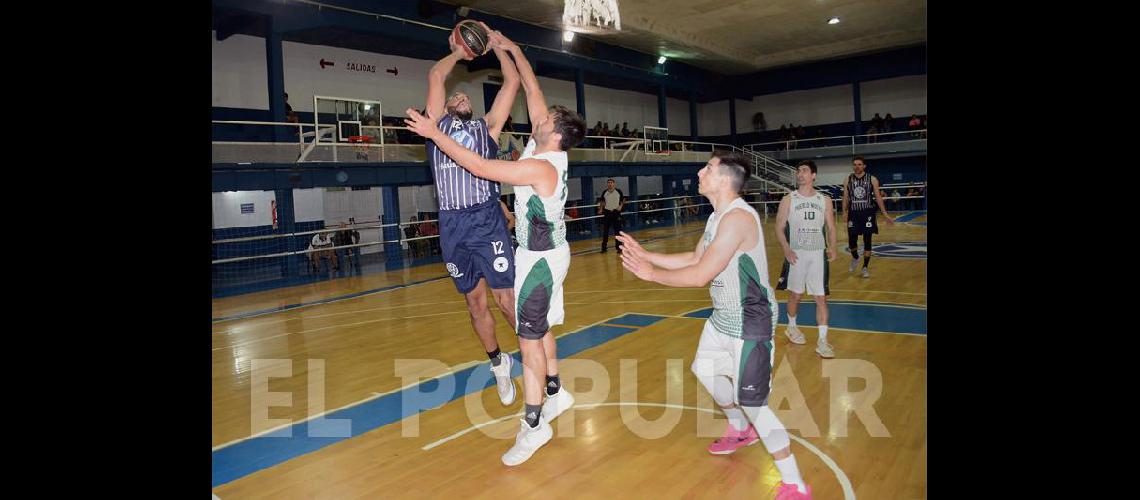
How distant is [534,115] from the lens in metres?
4.20

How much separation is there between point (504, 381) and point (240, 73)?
47.2ft

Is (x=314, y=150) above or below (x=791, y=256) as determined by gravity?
above

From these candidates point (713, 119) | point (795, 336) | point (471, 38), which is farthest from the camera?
point (713, 119)

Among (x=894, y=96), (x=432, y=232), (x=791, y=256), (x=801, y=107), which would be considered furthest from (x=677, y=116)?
(x=791, y=256)

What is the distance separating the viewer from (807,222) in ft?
20.1

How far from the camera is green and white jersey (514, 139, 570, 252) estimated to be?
4.03 m

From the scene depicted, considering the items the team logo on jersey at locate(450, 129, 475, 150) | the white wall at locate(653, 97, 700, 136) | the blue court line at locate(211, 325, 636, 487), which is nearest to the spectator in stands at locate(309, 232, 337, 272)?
the blue court line at locate(211, 325, 636, 487)

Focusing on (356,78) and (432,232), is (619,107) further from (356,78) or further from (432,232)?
(432,232)

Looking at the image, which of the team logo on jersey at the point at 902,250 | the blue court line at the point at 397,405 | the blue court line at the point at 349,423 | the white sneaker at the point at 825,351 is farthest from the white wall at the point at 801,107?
the blue court line at the point at 349,423

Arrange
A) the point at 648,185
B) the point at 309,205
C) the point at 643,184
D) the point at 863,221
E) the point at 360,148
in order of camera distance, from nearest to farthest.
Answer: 1. the point at 863,221
2. the point at 360,148
3. the point at 309,205
4. the point at 643,184
5. the point at 648,185

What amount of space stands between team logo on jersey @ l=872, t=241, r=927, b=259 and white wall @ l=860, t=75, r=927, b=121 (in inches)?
678

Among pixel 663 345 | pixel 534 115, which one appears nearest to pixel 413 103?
pixel 663 345
